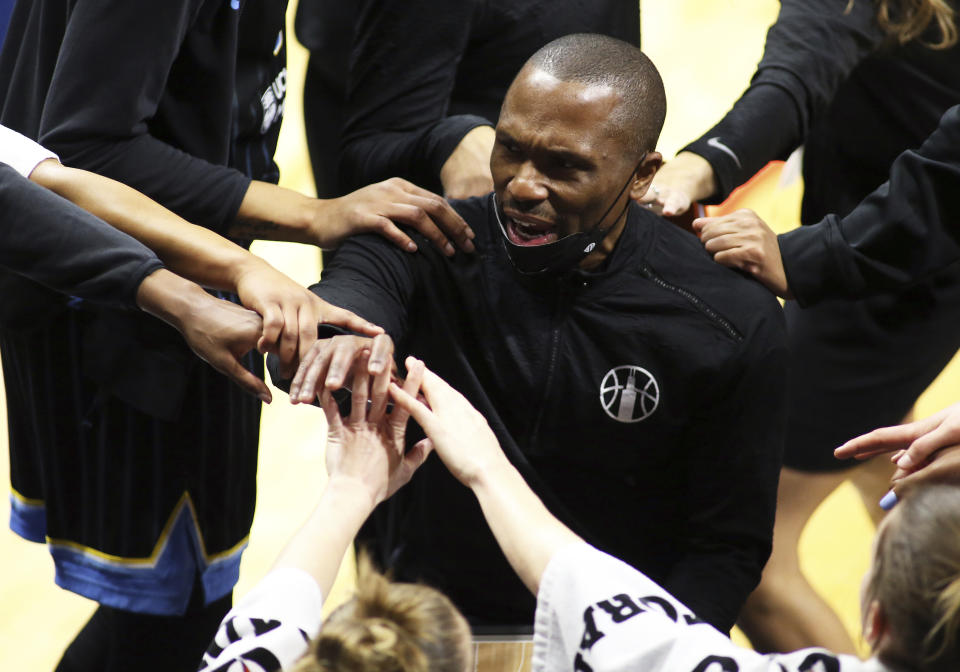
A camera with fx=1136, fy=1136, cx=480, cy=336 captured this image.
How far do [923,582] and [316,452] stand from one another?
91.7 inches

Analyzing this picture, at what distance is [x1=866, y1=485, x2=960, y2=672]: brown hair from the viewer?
1.02 meters

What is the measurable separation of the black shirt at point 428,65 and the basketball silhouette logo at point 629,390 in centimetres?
52

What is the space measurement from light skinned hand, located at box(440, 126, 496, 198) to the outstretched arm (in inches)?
→ 19.1

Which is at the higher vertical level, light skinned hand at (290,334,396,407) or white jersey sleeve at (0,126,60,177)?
white jersey sleeve at (0,126,60,177)

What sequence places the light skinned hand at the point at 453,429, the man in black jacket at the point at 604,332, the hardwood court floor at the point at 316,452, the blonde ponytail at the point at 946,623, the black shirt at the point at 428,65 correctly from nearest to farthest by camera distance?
the blonde ponytail at the point at 946,623, the light skinned hand at the point at 453,429, the man in black jacket at the point at 604,332, the black shirt at the point at 428,65, the hardwood court floor at the point at 316,452

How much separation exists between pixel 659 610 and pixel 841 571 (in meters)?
1.83

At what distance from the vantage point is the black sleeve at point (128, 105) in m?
1.51

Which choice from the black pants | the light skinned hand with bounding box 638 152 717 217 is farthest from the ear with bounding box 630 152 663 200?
the black pants

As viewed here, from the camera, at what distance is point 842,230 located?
74.4 inches

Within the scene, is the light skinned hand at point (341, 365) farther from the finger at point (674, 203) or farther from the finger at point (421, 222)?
the finger at point (674, 203)

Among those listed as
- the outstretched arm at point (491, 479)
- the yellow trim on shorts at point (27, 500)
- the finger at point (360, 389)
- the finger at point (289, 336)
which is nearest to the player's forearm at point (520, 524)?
the outstretched arm at point (491, 479)

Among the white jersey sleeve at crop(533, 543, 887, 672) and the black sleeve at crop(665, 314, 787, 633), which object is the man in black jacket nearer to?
the black sleeve at crop(665, 314, 787, 633)

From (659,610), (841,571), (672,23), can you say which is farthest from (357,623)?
(672,23)

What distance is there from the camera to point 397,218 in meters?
1.69
